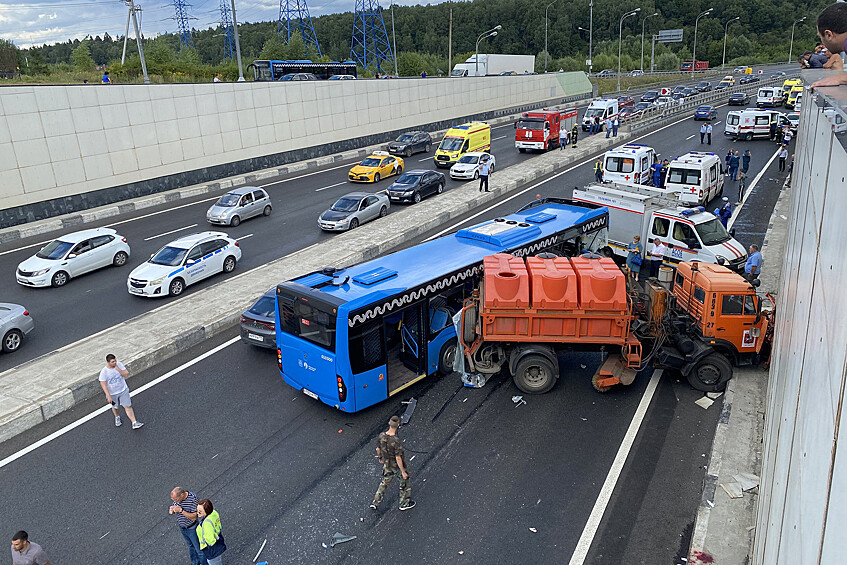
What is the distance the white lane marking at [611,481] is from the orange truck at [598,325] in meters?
0.56

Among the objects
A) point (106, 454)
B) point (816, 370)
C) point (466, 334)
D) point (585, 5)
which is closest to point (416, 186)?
point (466, 334)

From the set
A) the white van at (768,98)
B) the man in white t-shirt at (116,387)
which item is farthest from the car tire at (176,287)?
the white van at (768,98)

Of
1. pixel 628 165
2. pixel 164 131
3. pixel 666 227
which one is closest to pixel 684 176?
pixel 628 165

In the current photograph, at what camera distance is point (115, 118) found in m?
29.2

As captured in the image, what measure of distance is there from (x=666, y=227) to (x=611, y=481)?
10984 mm

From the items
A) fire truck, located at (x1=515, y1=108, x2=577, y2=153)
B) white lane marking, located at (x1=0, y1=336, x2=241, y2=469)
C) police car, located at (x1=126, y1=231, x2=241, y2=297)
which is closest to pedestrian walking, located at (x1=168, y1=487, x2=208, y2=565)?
white lane marking, located at (x1=0, y1=336, x2=241, y2=469)

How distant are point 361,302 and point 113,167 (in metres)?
23.7

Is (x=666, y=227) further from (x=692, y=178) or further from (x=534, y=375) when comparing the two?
(x=534, y=375)

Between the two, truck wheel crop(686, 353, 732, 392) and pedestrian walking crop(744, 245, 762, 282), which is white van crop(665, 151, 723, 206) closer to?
pedestrian walking crop(744, 245, 762, 282)

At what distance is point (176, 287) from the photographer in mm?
18156

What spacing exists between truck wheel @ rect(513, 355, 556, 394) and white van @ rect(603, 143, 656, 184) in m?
17.4

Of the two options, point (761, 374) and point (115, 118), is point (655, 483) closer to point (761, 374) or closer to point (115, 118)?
point (761, 374)

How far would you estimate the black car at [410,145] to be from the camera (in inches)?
1635

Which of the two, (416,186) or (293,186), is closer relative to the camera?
(416,186)
